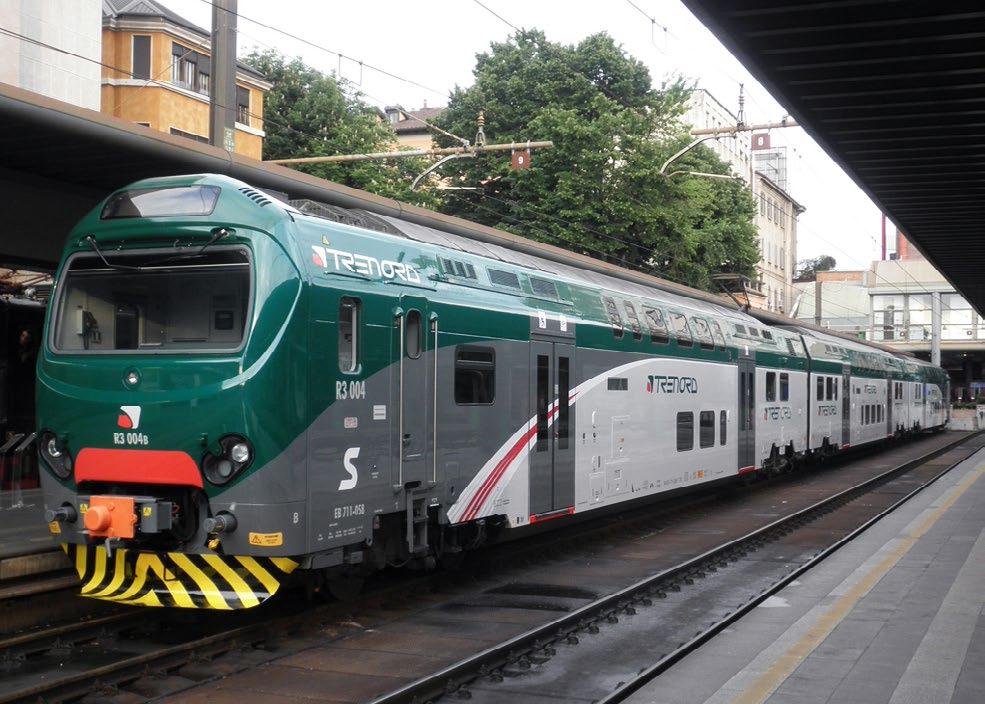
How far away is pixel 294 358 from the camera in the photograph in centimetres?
815

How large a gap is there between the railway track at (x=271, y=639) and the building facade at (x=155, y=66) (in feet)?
87.8

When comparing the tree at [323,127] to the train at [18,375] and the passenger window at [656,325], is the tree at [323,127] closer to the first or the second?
the train at [18,375]

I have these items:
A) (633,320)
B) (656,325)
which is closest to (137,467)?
(633,320)

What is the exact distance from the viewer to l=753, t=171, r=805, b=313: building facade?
74375mm

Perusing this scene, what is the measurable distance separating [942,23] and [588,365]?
6054 mm

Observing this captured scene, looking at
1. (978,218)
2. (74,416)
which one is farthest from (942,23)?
(978,218)

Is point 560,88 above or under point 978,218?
above

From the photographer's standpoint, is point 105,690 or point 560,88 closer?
point 105,690

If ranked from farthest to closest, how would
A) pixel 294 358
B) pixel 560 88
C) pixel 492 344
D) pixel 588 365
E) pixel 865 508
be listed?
1. pixel 560 88
2. pixel 865 508
3. pixel 588 365
4. pixel 492 344
5. pixel 294 358

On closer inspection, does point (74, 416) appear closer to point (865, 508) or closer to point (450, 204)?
point (865, 508)

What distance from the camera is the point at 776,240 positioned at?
80.1 metres

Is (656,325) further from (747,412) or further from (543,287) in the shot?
Result: (747,412)

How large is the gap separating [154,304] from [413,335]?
222 cm

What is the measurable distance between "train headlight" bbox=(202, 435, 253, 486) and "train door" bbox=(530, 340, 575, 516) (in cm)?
434
